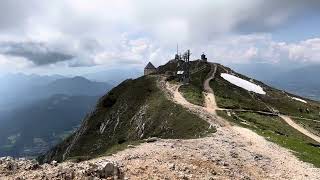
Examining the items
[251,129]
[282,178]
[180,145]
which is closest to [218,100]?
[251,129]

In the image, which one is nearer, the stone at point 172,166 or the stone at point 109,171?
the stone at point 109,171

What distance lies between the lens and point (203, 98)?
116750mm

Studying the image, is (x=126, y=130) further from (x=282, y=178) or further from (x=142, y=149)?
(x=282, y=178)

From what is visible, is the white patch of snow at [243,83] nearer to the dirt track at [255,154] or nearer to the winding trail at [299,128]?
the winding trail at [299,128]

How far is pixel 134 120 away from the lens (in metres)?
108

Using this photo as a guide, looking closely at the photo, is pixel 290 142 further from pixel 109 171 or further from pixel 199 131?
pixel 109 171

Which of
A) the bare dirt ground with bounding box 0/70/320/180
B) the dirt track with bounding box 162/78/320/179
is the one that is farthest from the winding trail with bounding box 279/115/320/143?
the bare dirt ground with bounding box 0/70/320/180

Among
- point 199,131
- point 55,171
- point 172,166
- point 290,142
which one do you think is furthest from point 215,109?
point 55,171

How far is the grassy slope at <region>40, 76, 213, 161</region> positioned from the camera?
82.3 meters

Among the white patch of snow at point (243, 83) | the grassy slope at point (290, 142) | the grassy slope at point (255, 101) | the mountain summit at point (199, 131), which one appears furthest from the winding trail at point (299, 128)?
the white patch of snow at point (243, 83)

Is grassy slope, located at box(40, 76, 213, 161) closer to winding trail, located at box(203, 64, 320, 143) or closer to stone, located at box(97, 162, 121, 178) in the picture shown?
winding trail, located at box(203, 64, 320, 143)

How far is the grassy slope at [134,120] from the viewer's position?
3241 inches

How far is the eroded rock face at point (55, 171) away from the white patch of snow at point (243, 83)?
118m

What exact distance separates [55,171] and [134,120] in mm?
72537
